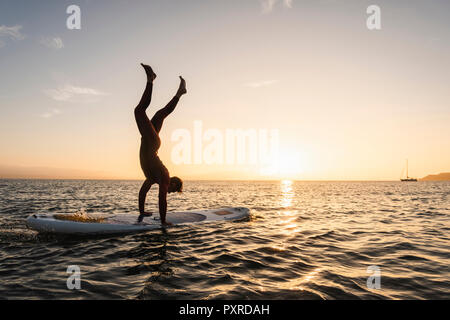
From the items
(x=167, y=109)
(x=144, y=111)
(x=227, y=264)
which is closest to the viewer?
(x=227, y=264)

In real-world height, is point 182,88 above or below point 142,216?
above

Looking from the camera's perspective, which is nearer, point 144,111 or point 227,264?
point 227,264

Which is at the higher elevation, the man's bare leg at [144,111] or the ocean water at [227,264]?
the man's bare leg at [144,111]

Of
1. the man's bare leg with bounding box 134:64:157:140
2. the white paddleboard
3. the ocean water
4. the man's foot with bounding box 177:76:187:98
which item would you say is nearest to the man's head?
the white paddleboard

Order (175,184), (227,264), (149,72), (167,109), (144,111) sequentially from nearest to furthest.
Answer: (227,264) < (149,72) < (144,111) < (167,109) < (175,184)

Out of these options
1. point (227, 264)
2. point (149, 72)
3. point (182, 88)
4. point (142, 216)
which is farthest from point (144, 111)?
point (227, 264)

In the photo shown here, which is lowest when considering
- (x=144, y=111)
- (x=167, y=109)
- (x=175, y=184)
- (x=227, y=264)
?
(x=227, y=264)

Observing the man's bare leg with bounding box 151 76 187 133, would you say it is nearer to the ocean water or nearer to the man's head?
the man's head

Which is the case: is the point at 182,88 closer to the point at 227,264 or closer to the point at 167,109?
the point at 167,109

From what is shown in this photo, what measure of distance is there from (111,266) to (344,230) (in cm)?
778

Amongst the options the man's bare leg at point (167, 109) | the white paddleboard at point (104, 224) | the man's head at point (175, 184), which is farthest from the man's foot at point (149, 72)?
the white paddleboard at point (104, 224)

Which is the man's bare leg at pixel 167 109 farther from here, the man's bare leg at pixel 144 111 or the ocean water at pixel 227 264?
the ocean water at pixel 227 264

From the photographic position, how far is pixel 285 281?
178 inches
